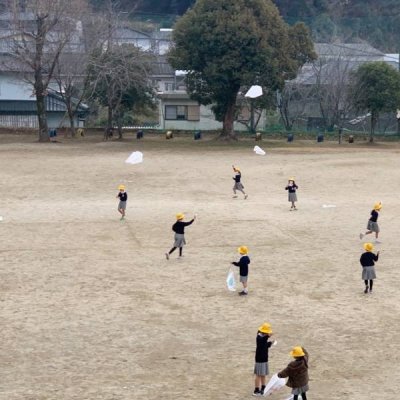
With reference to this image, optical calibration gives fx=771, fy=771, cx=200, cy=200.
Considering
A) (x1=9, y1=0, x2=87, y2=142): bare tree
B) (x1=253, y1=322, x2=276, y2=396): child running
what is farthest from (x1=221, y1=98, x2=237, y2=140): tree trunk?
(x1=253, y1=322, x2=276, y2=396): child running

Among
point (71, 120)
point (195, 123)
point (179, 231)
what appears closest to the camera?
point (179, 231)

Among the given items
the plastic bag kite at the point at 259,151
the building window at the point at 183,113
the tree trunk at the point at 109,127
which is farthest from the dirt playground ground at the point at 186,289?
the building window at the point at 183,113

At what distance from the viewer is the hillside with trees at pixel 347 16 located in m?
83.6

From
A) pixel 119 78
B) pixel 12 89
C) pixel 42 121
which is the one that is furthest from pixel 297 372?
pixel 12 89

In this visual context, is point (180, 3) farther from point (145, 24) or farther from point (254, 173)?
point (254, 173)

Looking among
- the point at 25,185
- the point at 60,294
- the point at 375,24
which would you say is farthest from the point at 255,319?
the point at 375,24

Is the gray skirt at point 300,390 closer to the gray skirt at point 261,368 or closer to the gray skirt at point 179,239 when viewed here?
the gray skirt at point 261,368

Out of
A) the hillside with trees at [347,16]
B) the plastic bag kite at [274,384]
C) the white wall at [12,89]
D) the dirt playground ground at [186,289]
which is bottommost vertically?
the dirt playground ground at [186,289]

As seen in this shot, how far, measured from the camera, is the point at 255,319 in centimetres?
1438

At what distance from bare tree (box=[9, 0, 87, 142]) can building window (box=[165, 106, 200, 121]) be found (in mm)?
10202

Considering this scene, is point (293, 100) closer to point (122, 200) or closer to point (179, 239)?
point (122, 200)

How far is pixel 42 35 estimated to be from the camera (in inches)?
1730

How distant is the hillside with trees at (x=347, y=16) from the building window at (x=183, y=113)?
3053 centimetres

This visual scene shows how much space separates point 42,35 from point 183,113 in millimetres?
14340
